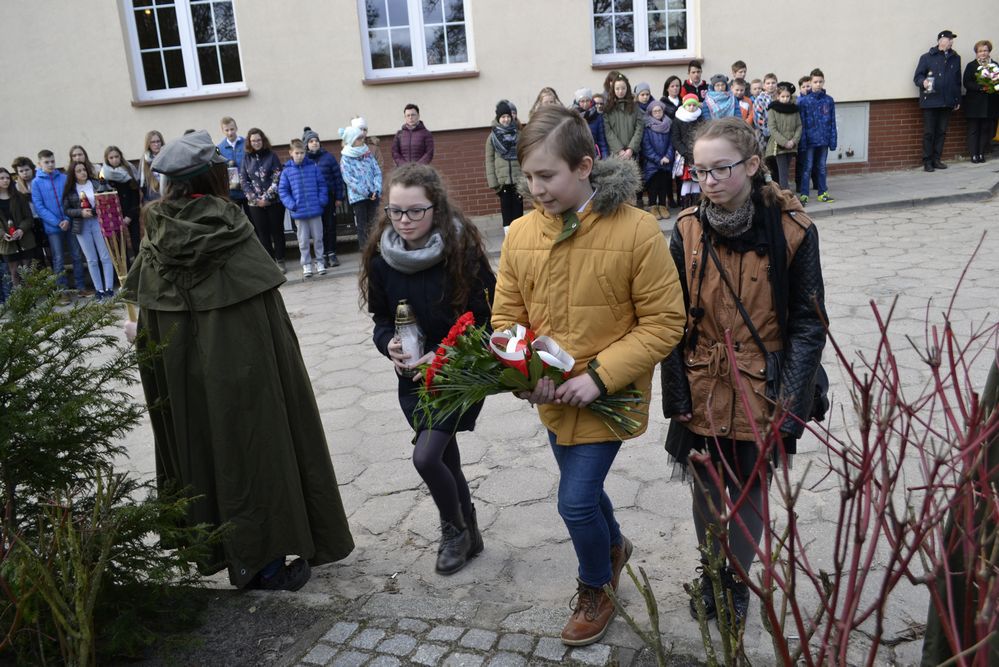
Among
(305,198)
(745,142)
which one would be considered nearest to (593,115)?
(305,198)

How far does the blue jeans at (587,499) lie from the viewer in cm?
309

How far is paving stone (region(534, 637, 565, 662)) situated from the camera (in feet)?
10.2

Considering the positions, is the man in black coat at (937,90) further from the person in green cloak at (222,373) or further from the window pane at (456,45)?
the person in green cloak at (222,373)

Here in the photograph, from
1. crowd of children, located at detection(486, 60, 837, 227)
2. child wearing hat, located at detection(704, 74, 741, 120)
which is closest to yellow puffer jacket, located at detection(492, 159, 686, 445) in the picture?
crowd of children, located at detection(486, 60, 837, 227)

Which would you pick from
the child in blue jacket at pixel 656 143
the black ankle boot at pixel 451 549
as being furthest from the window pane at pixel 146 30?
the black ankle boot at pixel 451 549

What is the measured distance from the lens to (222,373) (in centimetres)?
354

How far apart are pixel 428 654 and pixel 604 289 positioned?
139 centimetres

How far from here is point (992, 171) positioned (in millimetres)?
14641

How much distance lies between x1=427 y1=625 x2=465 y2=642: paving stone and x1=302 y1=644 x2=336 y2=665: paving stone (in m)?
0.35

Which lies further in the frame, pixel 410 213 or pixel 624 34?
pixel 624 34

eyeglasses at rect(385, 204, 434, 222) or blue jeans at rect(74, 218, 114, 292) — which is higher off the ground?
eyeglasses at rect(385, 204, 434, 222)

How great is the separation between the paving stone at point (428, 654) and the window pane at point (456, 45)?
41.2 ft

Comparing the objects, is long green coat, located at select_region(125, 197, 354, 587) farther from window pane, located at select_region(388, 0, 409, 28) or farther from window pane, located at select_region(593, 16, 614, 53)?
window pane, located at select_region(593, 16, 614, 53)

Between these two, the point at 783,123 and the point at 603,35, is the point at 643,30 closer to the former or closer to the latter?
the point at 603,35
